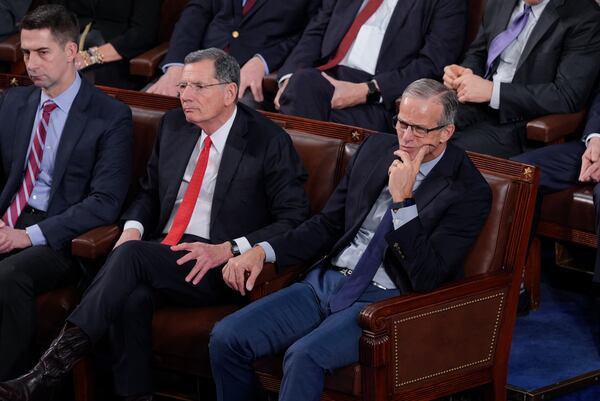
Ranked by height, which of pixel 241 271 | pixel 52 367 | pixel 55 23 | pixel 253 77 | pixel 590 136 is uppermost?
pixel 55 23

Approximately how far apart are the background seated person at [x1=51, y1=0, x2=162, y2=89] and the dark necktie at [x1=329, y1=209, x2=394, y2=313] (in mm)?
1766

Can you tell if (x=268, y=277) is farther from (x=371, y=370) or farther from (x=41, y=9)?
(x=41, y=9)

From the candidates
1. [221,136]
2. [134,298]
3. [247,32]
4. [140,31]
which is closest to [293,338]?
[134,298]

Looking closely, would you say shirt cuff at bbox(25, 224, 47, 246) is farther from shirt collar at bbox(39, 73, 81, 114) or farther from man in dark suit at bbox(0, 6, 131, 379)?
shirt collar at bbox(39, 73, 81, 114)

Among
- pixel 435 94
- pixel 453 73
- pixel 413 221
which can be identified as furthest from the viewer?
pixel 453 73

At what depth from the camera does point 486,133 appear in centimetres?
358

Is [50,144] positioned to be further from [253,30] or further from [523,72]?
[523,72]

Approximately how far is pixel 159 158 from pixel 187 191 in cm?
15

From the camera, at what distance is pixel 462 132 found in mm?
3625

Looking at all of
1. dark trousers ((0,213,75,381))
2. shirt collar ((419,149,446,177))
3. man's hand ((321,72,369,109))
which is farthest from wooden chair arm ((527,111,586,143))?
dark trousers ((0,213,75,381))

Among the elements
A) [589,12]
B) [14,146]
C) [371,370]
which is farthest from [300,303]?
[589,12]

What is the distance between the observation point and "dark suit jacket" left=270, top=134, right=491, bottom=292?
266 centimetres

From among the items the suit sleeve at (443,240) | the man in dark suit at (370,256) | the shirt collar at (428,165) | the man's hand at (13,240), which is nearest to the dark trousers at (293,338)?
the man in dark suit at (370,256)

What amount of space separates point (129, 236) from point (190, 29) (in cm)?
132
